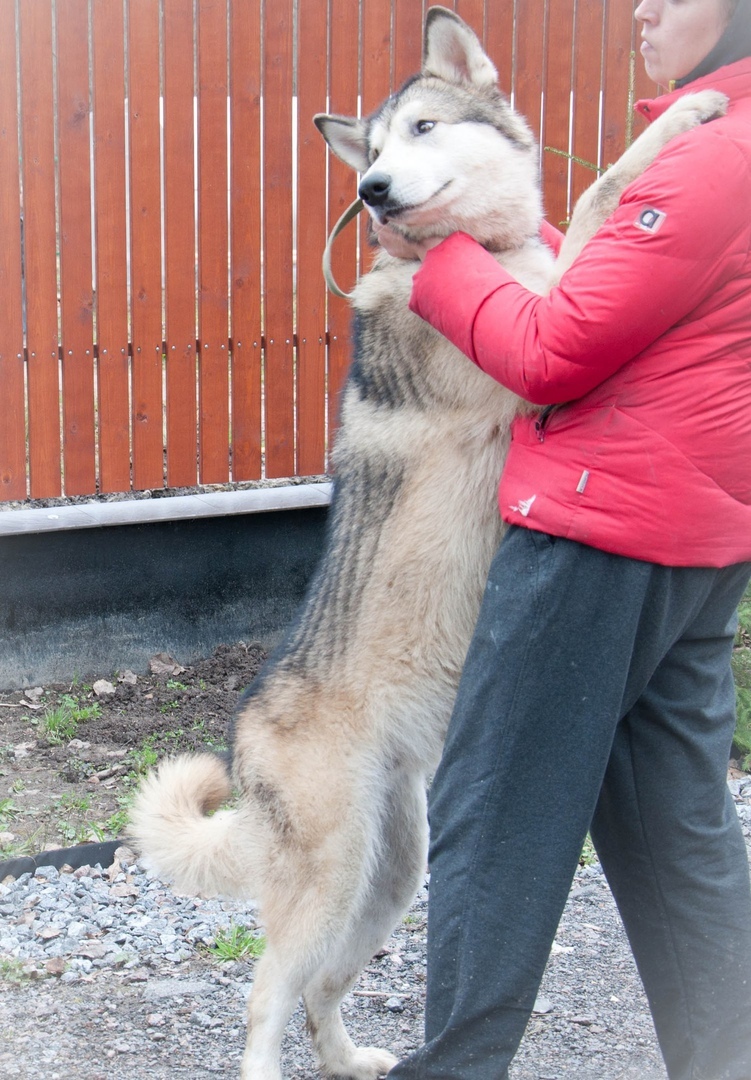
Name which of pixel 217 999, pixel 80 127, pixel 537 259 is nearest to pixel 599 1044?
pixel 217 999

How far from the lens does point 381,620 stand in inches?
94.8

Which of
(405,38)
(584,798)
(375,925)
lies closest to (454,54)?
(584,798)

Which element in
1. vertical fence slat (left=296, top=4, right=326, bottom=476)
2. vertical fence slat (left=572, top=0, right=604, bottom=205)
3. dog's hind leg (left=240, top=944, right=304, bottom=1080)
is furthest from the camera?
vertical fence slat (left=572, top=0, right=604, bottom=205)

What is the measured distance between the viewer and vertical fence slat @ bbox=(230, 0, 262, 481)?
16.1 ft

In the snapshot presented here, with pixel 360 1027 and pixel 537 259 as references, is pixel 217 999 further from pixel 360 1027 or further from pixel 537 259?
pixel 537 259

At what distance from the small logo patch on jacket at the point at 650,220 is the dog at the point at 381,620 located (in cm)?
50

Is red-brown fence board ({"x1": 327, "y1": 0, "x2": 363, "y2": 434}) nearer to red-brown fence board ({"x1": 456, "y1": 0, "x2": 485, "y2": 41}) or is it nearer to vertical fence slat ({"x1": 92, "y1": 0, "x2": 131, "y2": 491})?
red-brown fence board ({"x1": 456, "y1": 0, "x2": 485, "y2": 41})

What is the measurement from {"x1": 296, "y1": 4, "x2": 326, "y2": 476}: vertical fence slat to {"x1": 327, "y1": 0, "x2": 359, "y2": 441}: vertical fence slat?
5 cm

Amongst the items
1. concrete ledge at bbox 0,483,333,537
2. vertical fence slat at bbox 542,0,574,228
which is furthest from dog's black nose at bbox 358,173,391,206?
vertical fence slat at bbox 542,0,574,228

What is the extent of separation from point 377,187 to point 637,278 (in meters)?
0.80

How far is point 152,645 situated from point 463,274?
3.45m

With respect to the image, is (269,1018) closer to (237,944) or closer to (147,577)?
(237,944)

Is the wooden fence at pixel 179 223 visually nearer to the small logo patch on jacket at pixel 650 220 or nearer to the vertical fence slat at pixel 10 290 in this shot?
Answer: the vertical fence slat at pixel 10 290

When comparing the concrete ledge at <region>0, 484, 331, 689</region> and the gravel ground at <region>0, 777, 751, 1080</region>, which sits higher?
the concrete ledge at <region>0, 484, 331, 689</region>
